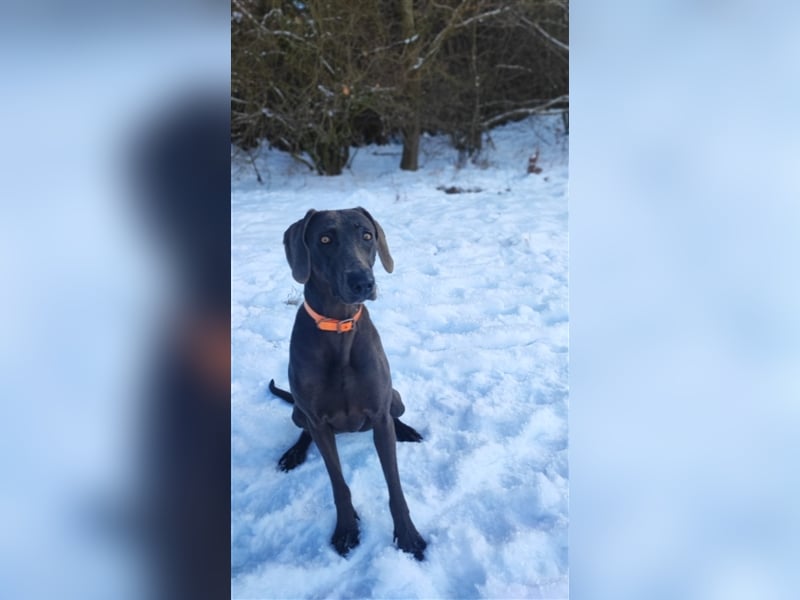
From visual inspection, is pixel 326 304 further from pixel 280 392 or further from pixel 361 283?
pixel 280 392

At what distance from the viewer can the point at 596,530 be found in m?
1.13

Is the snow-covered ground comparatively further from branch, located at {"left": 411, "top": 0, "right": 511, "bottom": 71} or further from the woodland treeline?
branch, located at {"left": 411, "top": 0, "right": 511, "bottom": 71}

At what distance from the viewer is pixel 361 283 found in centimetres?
127

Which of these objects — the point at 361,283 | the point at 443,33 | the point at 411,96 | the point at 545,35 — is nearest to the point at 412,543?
the point at 361,283

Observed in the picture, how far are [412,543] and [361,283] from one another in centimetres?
59

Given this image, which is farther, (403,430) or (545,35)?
(545,35)

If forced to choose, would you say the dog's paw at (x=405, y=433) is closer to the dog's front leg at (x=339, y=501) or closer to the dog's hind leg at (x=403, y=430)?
the dog's hind leg at (x=403, y=430)

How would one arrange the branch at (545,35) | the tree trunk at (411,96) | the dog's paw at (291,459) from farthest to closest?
the branch at (545,35) → the tree trunk at (411,96) → the dog's paw at (291,459)

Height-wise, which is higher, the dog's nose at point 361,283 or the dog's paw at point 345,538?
the dog's nose at point 361,283

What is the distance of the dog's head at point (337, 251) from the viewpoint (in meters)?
1.28

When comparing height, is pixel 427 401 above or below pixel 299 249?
below

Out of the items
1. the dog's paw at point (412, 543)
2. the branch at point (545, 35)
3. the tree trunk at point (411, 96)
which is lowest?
the dog's paw at point (412, 543)

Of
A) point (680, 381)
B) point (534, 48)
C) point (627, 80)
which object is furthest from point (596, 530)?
point (534, 48)

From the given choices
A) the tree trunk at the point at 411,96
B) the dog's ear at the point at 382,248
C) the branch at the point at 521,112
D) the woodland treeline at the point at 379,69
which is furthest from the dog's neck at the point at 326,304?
the branch at the point at 521,112
